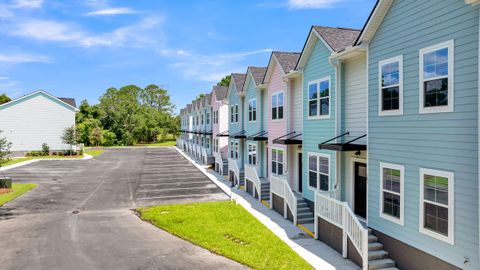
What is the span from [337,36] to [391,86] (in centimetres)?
476

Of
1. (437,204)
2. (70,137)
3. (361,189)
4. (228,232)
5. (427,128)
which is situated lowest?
(228,232)

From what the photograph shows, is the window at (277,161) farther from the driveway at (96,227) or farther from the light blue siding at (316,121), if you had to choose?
the driveway at (96,227)

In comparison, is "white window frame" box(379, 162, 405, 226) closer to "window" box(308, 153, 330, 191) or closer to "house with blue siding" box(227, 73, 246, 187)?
"window" box(308, 153, 330, 191)

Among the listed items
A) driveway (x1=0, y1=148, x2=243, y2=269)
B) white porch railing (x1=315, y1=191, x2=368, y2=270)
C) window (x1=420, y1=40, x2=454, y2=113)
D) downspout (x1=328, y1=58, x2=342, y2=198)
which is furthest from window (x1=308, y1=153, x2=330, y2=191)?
driveway (x1=0, y1=148, x2=243, y2=269)

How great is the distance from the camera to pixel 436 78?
25.6 feet

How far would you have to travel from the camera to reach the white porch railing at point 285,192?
43.5 feet

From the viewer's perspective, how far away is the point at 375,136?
9969 millimetres

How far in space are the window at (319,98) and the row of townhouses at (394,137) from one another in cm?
4

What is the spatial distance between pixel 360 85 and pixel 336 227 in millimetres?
4973

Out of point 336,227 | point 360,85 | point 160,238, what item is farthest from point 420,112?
point 160,238

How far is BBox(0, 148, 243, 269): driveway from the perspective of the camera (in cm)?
970

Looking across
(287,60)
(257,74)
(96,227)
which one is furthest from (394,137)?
(257,74)

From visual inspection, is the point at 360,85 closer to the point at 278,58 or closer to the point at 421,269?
the point at 421,269

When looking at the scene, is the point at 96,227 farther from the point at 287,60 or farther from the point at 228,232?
the point at 287,60
